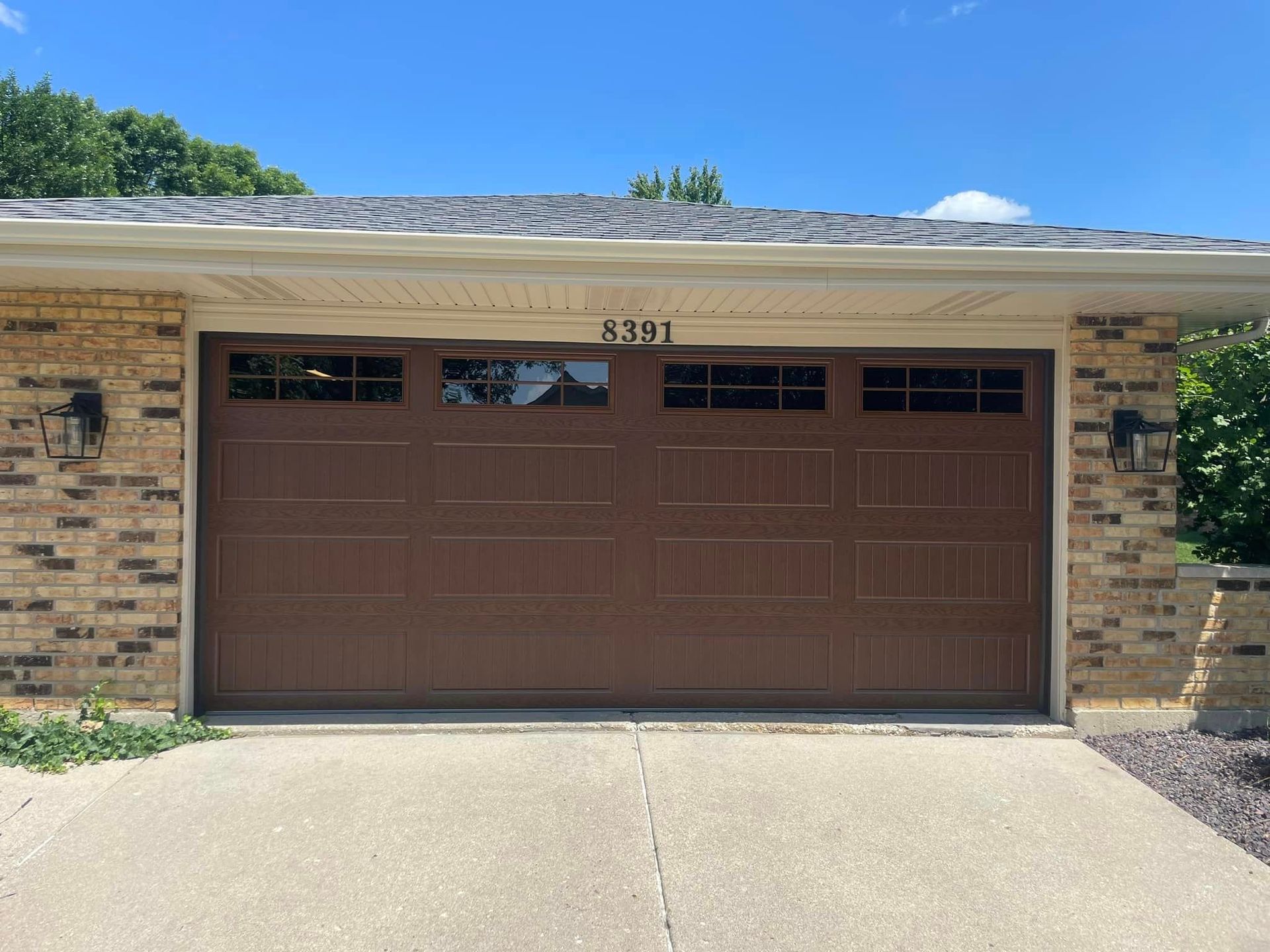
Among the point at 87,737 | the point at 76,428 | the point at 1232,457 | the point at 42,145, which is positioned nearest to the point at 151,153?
the point at 42,145

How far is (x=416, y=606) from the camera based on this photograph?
462 cm

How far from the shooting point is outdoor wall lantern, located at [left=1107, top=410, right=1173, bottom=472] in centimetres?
446

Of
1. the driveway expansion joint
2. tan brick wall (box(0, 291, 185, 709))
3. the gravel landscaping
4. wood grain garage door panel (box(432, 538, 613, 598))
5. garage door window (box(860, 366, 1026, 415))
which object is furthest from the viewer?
garage door window (box(860, 366, 1026, 415))

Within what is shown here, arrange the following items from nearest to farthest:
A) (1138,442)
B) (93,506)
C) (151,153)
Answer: (93,506) → (1138,442) → (151,153)

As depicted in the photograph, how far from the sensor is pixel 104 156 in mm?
19406

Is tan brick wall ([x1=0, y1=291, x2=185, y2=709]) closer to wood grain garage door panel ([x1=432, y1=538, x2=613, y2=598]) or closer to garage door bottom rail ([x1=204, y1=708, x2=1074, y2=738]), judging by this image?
garage door bottom rail ([x1=204, y1=708, x2=1074, y2=738])

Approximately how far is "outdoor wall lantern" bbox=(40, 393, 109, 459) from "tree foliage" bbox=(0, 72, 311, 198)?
10.9 m

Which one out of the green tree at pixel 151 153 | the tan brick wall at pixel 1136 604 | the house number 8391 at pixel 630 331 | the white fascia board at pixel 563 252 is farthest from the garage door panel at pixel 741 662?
the green tree at pixel 151 153

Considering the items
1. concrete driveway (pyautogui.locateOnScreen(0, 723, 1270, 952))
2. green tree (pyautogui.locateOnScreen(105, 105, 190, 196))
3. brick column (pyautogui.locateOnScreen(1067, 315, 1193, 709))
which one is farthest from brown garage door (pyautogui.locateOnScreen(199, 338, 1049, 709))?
green tree (pyautogui.locateOnScreen(105, 105, 190, 196))

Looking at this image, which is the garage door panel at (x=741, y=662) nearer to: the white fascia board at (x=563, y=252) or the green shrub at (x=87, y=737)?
the white fascia board at (x=563, y=252)

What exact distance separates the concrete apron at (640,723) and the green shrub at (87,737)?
0.91ft

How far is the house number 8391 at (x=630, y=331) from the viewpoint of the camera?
15.2ft

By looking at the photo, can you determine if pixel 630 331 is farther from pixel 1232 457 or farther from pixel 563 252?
pixel 1232 457

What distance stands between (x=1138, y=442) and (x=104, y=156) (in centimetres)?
2417
